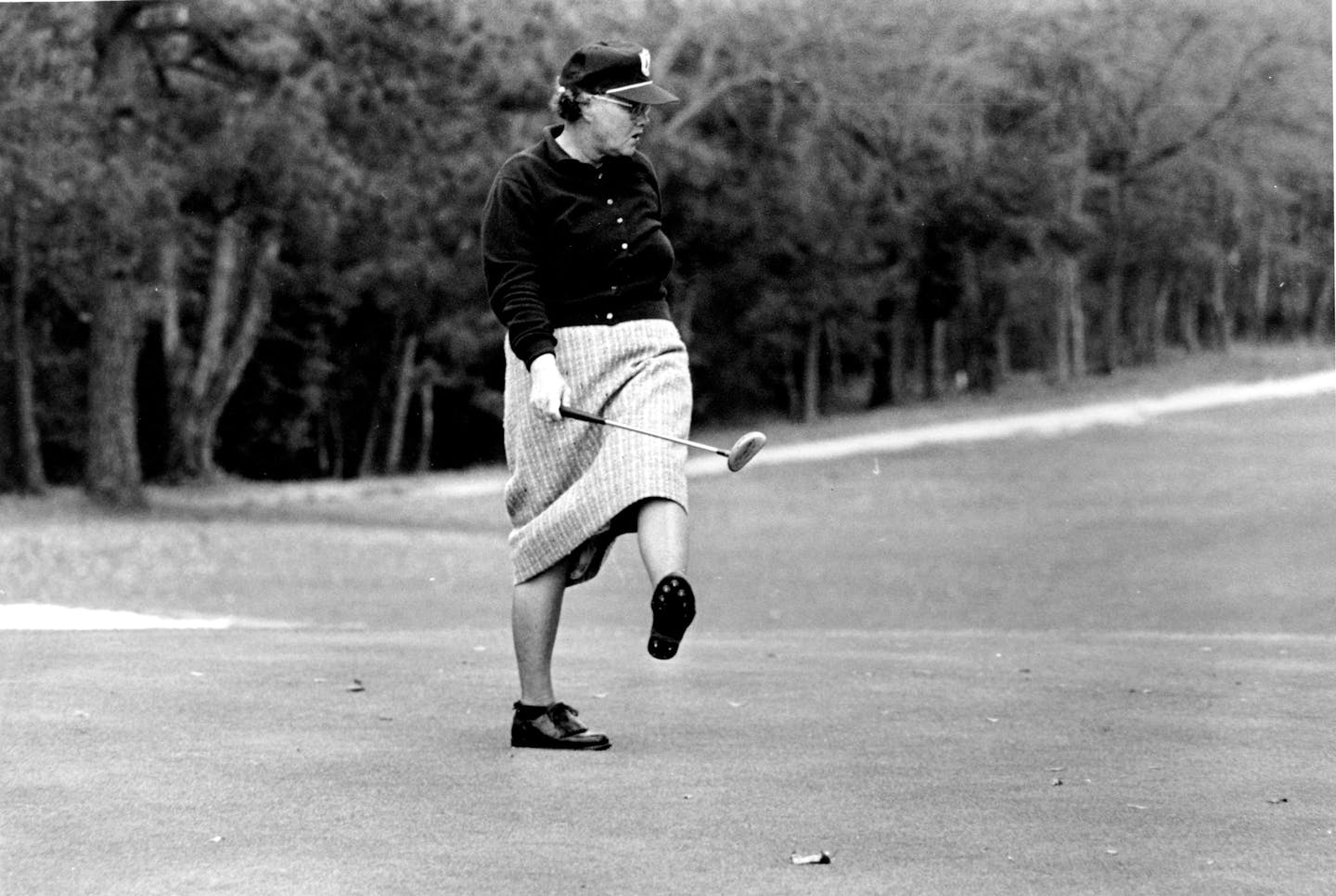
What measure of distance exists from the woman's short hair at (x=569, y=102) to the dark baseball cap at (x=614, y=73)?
1 centimetres

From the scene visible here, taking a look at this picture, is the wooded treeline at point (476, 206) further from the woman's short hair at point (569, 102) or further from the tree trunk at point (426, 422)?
the woman's short hair at point (569, 102)

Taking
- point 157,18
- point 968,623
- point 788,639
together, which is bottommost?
point 968,623

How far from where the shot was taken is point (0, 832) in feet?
13.8

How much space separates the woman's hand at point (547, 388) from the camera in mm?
5008

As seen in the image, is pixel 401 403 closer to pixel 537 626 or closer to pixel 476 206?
pixel 476 206

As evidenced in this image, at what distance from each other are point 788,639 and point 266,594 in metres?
8.53

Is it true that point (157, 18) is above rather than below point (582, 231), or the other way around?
above

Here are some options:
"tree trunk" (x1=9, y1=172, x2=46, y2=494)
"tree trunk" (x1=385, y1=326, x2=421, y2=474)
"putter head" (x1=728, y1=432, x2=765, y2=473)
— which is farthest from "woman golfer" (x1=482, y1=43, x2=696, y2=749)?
"tree trunk" (x1=9, y1=172, x2=46, y2=494)

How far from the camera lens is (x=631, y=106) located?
5.20 metres

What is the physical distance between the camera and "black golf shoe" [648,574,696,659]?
4773 millimetres

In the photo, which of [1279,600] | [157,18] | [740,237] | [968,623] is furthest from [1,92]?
[1279,600]

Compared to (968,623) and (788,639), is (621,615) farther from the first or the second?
(788,639)

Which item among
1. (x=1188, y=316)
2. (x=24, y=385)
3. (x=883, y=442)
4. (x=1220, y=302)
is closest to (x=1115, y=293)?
(x=1188, y=316)

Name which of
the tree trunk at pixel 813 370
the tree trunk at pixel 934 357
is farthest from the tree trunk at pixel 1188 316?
the tree trunk at pixel 813 370
